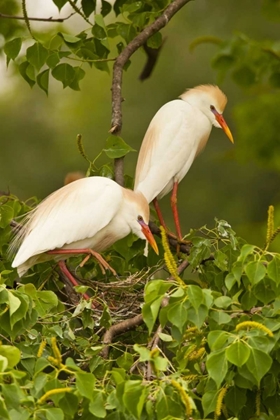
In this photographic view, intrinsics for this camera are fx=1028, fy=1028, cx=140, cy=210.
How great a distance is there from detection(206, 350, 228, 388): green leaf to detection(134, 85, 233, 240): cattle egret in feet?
6.95

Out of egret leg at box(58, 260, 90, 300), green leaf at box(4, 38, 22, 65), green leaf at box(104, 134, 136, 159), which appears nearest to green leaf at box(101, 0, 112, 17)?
green leaf at box(4, 38, 22, 65)

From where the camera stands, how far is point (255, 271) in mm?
2285

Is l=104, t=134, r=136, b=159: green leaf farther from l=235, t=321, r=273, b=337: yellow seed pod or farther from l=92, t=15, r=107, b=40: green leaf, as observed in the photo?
l=235, t=321, r=273, b=337: yellow seed pod

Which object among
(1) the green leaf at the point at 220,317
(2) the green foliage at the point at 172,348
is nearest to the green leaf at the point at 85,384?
(2) the green foliage at the point at 172,348

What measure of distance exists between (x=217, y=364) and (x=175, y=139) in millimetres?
2406

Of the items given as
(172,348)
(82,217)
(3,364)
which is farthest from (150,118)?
(3,364)

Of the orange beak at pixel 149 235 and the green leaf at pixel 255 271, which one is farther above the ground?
the green leaf at pixel 255 271

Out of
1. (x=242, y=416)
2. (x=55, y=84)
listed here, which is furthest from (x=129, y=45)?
(x=55, y=84)

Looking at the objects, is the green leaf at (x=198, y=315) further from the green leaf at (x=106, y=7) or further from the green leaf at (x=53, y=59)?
the green leaf at (x=106, y=7)

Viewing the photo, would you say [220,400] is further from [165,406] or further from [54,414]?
[54,414]

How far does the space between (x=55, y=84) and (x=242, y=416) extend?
35.3 ft

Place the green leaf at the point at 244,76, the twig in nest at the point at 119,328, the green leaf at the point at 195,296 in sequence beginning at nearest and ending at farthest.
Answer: the green leaf at the point at 195,296, the twig in nest at the point at 119,328, the green leaf at the point at 244,76

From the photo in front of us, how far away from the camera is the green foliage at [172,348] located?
6.53 ft

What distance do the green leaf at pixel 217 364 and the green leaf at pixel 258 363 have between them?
52mm
